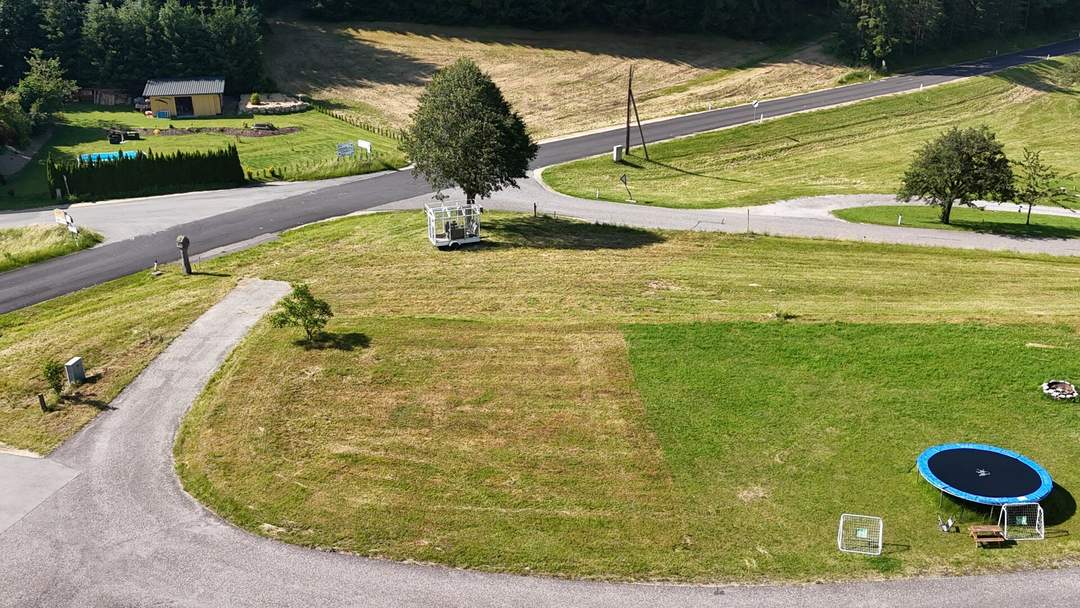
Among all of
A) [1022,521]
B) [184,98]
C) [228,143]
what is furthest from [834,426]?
[184,98]

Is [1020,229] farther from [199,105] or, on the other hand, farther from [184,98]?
[184,98]

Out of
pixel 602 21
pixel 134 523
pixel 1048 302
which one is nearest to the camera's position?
pixel 134 523

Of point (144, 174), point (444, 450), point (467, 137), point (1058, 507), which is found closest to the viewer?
point (1058, 507)

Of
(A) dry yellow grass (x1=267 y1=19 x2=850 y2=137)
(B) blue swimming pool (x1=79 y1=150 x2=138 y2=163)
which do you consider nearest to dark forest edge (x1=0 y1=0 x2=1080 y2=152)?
(A) dry yellow grass (x1=267 y1=19 x2=850 y2=137)

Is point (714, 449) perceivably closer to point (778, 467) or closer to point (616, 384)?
point (778, 467)

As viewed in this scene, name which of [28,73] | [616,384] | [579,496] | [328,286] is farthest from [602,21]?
[579,496]

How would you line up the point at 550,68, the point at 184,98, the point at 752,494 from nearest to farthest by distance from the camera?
the point at 752,494, the point at 184,98, the point at 550,68

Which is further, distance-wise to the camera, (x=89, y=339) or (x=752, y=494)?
(x=89, y=339)
